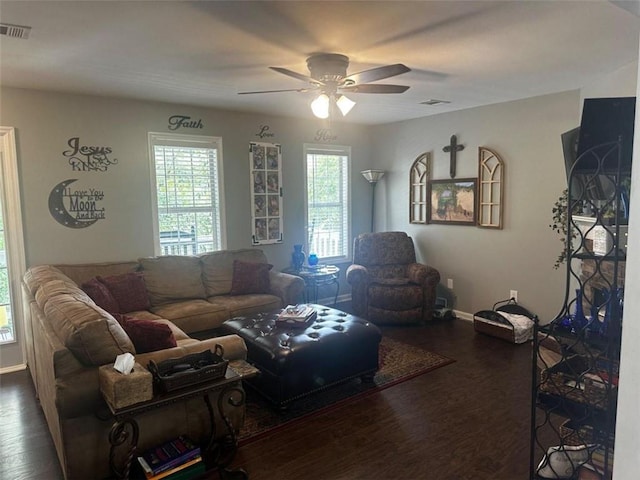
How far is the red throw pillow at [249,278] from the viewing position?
452cm

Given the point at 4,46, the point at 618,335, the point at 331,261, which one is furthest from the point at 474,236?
the point at 4,46

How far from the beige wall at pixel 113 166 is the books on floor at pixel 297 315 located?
1.71m

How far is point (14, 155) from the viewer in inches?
146

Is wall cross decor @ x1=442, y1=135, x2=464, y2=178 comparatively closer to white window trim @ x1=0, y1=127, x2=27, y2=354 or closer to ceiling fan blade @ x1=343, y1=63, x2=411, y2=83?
ceiling fan blade @ x1=343, y1=63, x2=411, y2=83

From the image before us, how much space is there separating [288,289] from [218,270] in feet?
2.66

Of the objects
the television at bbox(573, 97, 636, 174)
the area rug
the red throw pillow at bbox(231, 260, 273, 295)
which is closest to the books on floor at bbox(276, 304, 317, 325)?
the area rug

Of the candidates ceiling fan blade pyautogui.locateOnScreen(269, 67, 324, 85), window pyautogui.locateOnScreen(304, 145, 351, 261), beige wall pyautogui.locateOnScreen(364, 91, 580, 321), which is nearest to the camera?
ceiling fan blade pyautogui.locateOnScreen(269, 67, 324, 85)

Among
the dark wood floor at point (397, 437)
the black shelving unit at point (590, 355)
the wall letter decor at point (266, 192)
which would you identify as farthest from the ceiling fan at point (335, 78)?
the dark wood floor at point (397, 437)

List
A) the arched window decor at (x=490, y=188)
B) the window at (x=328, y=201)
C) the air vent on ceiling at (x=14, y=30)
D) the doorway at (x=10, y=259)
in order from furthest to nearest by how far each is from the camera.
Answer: the window at (x=328, y=201) → the arched window decor at (x=490, y=188) → the doorway at (x=10, y=259) → the air vent on ceiling at (x=14, y=30)

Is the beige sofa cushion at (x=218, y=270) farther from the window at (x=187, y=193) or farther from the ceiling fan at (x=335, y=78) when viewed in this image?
the ceiling fan at (x=335, y=78)

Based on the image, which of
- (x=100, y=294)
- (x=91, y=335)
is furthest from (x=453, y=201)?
(x=91, y=335)

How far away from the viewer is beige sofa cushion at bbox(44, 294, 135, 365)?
2.08 meters

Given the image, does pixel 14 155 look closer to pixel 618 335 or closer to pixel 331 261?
pixel 331 261

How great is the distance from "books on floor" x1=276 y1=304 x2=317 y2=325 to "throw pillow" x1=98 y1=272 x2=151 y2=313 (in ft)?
4.58
